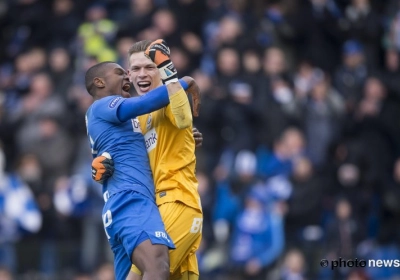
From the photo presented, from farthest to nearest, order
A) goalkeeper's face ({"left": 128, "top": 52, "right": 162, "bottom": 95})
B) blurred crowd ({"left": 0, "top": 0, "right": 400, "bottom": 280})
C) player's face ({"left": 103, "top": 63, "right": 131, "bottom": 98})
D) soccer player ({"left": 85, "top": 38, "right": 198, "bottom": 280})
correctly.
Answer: blurred crowd ({"left": 0, "top": 0, "right": 400, "bottom": 280}) → player's face ({"left": 103, "top": 63, "right": 131, "bottom": 98}) → goalkeeper's face ({"left": 128, "top": 52, "right": 162, "bottom": 95}) → soccer player ({"left": 85, "top": 38, "right": 198, "bottom": 280})

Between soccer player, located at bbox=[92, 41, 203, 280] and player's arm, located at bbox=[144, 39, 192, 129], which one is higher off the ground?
player's arm, located at bbox=[144, 39, 192, 129]

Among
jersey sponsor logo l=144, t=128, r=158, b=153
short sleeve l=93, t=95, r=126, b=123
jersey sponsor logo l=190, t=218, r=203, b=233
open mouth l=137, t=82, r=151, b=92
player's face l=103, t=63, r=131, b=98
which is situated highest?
player's face l=103, t=63, r=131, b=98

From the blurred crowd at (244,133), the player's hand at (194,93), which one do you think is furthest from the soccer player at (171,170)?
the blurred crowd at (244,133)

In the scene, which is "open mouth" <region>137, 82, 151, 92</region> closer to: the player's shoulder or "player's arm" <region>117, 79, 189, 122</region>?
the player's shoulder

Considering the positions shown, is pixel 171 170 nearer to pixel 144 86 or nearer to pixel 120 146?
pixel 120 146

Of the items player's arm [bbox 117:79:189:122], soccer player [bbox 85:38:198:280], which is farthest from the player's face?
player's arm [bbox 117:79:189:122]

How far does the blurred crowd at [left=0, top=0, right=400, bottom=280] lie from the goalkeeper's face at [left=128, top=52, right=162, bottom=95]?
5246mm

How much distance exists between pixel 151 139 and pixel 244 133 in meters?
6.24

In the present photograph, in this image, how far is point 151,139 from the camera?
9.72m

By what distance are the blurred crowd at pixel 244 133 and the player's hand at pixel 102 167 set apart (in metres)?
5.19

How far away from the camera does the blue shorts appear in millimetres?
9141

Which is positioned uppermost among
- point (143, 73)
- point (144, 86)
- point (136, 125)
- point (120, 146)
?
point (143, 73)

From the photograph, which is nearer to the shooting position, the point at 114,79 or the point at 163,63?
the point at 163,63

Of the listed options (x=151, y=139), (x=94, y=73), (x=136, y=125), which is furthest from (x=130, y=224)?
(x=94, y=73)
